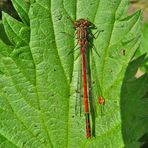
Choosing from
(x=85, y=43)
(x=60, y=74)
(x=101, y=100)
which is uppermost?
(x=85, y=43)

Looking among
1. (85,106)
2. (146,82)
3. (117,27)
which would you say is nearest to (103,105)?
(85,106)

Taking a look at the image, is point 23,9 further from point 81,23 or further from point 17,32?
point 81,23

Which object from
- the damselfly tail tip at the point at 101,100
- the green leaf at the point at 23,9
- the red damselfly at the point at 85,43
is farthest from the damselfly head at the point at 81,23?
the damselfly tail tip at the point at 101,100

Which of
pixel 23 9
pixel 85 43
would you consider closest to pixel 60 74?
pixel 85 43

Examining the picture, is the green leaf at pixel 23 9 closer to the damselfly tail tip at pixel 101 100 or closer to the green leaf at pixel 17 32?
the green leaf at pixel 17 32

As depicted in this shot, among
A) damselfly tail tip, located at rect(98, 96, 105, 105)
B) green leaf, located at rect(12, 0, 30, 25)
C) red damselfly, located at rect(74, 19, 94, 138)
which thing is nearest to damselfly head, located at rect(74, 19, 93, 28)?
red damselfly, located at rect(74, 19, 94, 138)

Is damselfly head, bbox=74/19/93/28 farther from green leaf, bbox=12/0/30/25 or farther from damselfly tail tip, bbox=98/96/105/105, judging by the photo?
damselfly tail tip, bbox=98/96/105/105

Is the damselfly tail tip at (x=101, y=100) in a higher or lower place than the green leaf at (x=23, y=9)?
lower

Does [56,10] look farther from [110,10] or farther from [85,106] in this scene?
[85,106]
